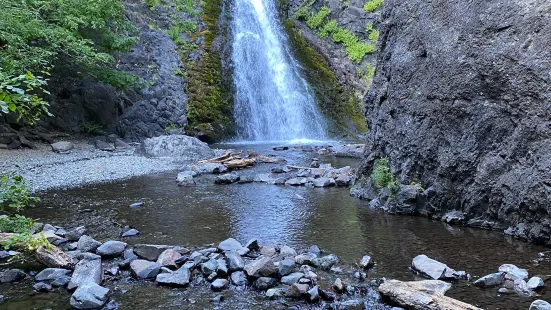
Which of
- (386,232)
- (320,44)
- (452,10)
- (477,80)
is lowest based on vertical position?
(386,232)

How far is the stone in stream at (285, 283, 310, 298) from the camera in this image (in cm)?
420

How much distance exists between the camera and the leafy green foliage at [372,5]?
28.9 meters

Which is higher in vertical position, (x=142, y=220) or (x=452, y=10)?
(x=452, y=10)

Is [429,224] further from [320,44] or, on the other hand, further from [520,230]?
[320,44]

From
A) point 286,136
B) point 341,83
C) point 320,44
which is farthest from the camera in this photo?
point 320,44

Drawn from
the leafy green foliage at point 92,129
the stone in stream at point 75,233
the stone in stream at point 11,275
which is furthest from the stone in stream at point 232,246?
the leafy green foliage at point 92,129

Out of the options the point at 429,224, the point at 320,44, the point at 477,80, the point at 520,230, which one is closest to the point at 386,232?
the point at 429,224

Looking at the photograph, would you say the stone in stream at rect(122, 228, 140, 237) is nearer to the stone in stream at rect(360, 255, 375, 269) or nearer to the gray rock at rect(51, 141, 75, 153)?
the stone in stream at rect(360, 255, 375, 269)

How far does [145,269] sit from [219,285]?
3.07 ft

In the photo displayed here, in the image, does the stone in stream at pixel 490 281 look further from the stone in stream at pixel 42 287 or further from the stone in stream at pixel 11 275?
the stone in stream at pixel 11 275

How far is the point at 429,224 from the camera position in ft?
22.8

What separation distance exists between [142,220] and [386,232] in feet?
13.3

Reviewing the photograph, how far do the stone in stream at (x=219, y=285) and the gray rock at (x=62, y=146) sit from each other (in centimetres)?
1161

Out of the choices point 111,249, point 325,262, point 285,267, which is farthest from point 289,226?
point 111,249
